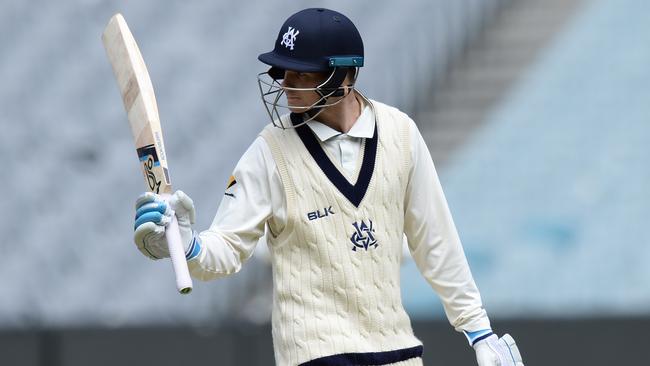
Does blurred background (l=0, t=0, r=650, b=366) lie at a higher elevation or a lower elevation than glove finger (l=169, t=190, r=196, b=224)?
higher

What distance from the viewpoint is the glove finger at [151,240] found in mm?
2371

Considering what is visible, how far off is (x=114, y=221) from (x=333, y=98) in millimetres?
3407

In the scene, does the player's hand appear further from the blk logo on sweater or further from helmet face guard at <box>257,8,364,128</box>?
helmet face guard at <box>257,8,364,128</box>

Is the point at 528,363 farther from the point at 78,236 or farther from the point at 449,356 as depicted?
the point at 78,236

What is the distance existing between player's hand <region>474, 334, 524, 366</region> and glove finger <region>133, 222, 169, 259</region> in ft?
2.41

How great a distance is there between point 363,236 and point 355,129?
9.2 inches

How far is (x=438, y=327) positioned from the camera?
5.38m

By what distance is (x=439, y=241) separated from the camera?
9.14 ft

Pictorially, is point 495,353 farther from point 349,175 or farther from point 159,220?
point 159,220

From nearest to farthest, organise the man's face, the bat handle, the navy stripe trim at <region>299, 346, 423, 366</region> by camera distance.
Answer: the bat handle < the navy stripe trim at <region>299, 346, 423, 366</region> < the man's face

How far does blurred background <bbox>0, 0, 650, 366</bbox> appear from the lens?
539cm

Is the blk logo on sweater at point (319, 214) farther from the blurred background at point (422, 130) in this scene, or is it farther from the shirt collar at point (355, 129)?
the blurred background at point (422, 130)

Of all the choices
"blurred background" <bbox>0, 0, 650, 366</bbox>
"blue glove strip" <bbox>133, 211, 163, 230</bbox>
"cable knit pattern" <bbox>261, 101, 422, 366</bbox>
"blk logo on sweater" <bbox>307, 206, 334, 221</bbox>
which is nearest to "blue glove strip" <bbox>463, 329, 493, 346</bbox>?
"cable knit pattern" <bbox>261, 101, 422, 366</bbox>

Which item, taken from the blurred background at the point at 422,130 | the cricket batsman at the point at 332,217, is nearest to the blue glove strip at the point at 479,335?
the cricket batsman at the point at 332,217
